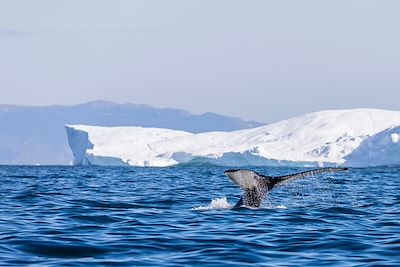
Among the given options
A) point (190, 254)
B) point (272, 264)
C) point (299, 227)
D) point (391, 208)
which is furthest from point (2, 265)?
point (391, 208)

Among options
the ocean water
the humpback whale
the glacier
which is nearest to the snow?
the glacier

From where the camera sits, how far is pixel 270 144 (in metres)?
90.9

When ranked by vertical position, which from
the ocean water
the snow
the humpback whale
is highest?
the snow

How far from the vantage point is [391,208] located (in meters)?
16.3

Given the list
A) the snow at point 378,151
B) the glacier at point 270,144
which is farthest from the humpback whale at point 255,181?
the snow at point 378,151

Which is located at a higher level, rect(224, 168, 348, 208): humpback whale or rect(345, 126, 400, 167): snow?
rect(345, 126, 400, 167): snow

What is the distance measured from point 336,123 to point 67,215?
3253 inches

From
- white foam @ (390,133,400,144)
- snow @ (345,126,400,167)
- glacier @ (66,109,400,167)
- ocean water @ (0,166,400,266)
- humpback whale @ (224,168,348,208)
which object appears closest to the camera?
ocean water @ (0,166,400,266)

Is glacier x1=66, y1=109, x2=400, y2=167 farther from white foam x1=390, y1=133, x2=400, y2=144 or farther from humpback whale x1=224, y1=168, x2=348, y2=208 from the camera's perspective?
humpback whale x1=224, y1=168, x2=348, y2=208

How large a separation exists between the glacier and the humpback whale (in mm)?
68986

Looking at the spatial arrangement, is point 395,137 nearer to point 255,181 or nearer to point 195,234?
point 255,181

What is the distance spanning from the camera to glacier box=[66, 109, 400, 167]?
86.7 metres

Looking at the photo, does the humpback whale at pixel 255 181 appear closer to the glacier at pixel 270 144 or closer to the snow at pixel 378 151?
the glacier at pixel 270 144

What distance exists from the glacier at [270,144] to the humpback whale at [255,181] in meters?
69.0
